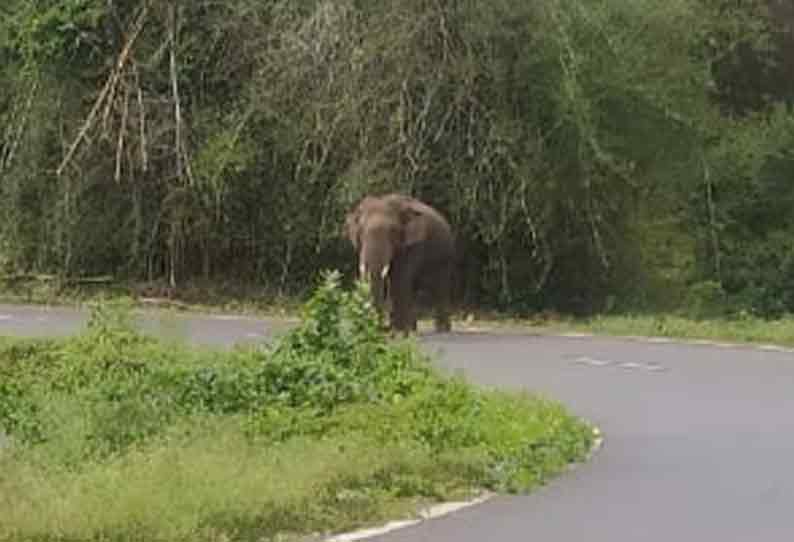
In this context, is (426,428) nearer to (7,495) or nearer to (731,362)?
(7,495)

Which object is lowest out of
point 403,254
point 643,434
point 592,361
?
point 643,434

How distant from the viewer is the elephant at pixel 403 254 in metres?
26.0

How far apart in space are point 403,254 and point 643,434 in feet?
37.6

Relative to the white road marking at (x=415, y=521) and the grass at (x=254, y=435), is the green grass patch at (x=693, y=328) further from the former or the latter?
the white road marking at (x=415, y=521)

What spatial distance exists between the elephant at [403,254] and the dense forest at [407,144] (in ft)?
8.71

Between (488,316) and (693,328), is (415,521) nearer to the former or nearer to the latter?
(693,328)

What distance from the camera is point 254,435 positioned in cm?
1358

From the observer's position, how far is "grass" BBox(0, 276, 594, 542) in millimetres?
10328

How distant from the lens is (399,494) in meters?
11.8

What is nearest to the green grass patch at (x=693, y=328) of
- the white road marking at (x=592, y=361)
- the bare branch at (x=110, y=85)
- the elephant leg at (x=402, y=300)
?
the elephant leg at (x=402, y=300)

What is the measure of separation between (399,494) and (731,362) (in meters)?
11.4

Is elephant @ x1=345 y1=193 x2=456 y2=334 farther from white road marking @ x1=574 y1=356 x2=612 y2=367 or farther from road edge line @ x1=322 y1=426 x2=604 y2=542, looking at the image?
road edge line @ x1=322 y1=426 x2=604 y2=542

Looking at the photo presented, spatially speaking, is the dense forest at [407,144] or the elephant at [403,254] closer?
the elephant at [403,254]

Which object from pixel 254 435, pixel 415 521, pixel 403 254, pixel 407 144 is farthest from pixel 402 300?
pixel 415 521
